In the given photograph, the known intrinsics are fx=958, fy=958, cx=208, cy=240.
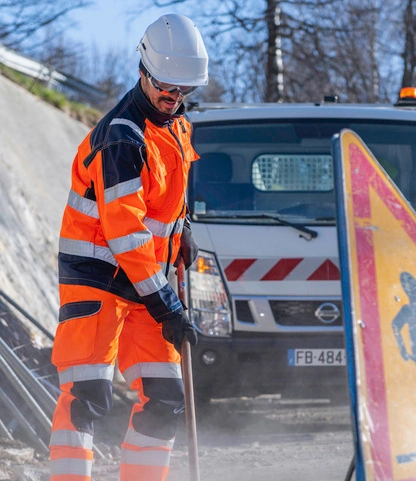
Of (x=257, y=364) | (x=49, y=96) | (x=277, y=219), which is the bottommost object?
(x=257, y=364)

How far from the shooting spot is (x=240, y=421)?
22.6 feet

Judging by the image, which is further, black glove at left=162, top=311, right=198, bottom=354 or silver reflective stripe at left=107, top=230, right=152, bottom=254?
black glove at left=162, top=311, right=198, bottom=354

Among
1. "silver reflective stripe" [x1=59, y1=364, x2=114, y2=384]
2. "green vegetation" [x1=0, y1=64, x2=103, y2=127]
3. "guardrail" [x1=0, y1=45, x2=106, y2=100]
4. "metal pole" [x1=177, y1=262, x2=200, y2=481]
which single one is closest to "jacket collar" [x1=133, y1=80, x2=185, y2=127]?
"metal pole" [x1=177, y1=262, x2=200, y2=481]

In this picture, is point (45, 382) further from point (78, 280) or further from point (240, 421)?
point (78, 280)

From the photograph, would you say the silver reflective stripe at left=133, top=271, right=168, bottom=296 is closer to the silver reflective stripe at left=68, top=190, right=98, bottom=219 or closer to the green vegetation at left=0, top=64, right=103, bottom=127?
the silver reflective stripe at left=68, top=190, right=98, bottom=219

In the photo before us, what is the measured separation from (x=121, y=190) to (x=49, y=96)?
47.6ft

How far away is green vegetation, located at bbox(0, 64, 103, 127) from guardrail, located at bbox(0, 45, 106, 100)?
0.12 m

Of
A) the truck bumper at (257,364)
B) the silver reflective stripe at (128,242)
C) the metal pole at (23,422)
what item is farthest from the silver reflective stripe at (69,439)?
the truck bumper at (257,364)

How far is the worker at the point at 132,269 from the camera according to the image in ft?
12.4

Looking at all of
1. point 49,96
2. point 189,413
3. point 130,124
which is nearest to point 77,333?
point 189,413

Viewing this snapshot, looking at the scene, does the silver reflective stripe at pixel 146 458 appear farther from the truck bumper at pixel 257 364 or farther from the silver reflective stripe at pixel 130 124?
the truck bumper at pixel 257 364

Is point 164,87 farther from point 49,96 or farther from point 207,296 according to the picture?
point 49,96

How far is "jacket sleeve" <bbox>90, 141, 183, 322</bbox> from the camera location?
3.72 m

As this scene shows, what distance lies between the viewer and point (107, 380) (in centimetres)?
388
